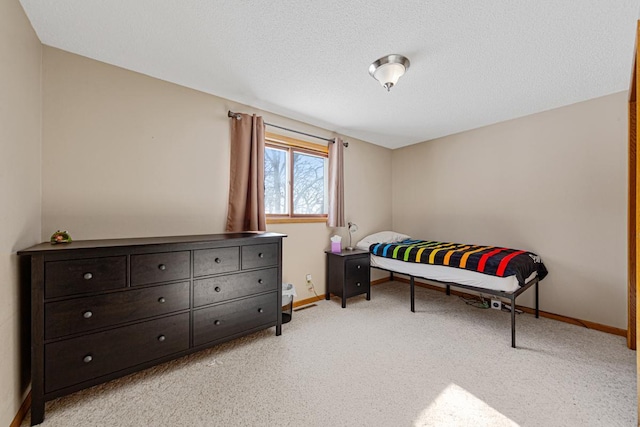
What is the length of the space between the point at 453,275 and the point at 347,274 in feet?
3.98

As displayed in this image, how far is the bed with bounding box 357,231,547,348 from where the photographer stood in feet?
7.62

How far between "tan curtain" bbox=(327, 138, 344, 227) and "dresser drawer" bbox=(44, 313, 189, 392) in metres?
2.14

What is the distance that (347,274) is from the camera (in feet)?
10.7

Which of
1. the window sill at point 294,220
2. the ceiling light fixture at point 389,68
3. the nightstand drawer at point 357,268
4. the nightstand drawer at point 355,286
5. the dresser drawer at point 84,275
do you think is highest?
the ceiling light fixture at point 389,68

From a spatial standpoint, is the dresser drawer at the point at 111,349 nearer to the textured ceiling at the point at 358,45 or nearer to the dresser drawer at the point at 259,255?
the dresser drawer at the point at 259,255

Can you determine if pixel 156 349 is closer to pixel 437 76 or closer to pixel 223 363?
pixel 223 363

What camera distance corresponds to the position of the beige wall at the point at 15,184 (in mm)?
1297

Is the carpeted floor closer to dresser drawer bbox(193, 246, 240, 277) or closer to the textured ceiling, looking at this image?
dresser drawer bbox(193, 246, 240, 277)

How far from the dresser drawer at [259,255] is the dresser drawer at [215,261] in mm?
73

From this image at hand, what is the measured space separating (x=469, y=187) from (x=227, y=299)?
346 cm

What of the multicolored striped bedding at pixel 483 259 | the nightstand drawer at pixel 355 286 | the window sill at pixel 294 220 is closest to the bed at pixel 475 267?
the multicolored striped bedding at pixel 483 259

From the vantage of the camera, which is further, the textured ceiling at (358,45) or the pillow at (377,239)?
the pillow at (377,239)

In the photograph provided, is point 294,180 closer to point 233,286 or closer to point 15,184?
point 233,286

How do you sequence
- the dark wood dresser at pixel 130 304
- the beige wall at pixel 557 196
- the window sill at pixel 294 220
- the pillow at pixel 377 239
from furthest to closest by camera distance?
the pillow at pixel 377 239, the window sill at pixel 294 220, the beige wall at pixel 557 196, the dark wood dresser at pixel 130 304
